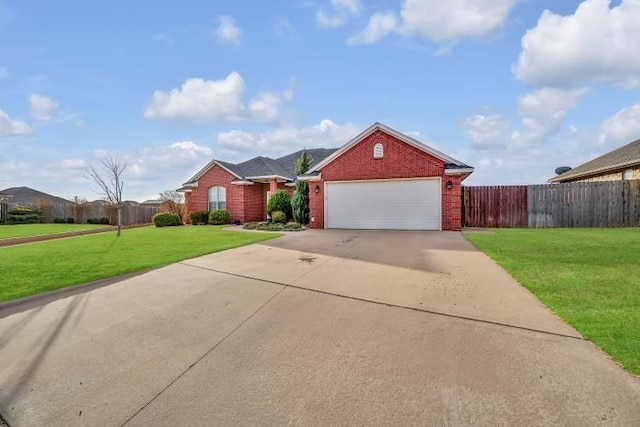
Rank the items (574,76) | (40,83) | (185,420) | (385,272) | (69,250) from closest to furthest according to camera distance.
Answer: (185,420) < (385,272) < (69,250) < (574,76) < (40,83)

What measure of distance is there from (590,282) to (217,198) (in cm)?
2145

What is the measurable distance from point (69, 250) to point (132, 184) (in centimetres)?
975

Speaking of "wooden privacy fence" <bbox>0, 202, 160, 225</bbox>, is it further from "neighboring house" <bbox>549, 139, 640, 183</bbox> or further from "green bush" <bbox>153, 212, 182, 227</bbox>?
"neighboring house" <bbox>549, 139, 640, 183</bbox>

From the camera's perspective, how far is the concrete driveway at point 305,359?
91.4 inches

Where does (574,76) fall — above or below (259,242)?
above

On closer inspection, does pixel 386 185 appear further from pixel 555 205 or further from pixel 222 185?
pixel 222 185

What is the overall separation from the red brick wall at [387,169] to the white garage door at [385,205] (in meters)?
0.32

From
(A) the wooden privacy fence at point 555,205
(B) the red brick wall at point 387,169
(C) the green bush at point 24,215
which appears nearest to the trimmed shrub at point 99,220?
(C) the green bush at point 24,215

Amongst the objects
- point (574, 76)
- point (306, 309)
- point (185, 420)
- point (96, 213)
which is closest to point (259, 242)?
point (306, 309)

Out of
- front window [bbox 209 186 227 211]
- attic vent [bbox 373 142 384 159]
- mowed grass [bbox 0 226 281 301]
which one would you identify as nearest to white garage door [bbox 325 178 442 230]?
attic vent [bbox 373 142 384 159]

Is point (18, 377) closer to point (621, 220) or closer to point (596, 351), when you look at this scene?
point (596, 351)

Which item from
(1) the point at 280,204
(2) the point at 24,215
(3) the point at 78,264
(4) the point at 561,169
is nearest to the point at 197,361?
(3) the point at 78,264

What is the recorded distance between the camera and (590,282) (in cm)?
539

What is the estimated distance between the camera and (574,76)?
1348 cm
